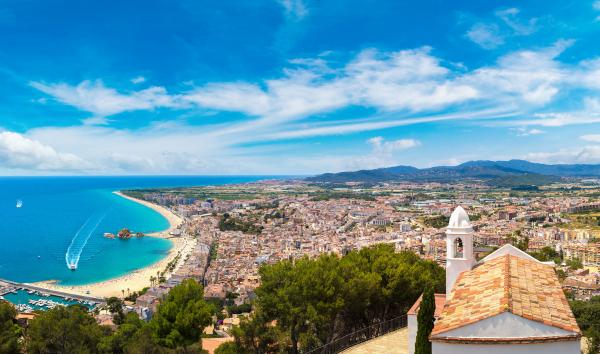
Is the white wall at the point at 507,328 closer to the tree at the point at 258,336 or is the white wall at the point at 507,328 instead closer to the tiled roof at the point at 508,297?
the tiled roof at the point at 508,297

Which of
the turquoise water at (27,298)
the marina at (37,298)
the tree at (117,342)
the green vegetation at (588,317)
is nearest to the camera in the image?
the green vegetation at (588,317)

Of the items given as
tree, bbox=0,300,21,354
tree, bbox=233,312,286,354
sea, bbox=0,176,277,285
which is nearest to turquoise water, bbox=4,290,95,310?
sea, bbox=0,176,277,285

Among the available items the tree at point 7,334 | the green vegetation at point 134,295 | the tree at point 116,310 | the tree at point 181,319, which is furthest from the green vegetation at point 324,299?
the green vegetation at point 134,295

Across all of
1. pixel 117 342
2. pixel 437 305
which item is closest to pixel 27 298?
pixel 117 342

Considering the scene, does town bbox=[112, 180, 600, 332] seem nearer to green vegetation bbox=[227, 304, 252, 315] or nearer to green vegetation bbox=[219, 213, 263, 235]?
green vegetation bbox=[219, 213, 263, 235]

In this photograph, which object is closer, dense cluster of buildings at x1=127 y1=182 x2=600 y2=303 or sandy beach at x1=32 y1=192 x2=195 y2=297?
sandy beach at x1=32 y1=192 x2=195 y2=297

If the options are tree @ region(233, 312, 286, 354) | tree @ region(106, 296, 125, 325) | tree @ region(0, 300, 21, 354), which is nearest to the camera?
tree @ region(233, 312, 286, 354)
